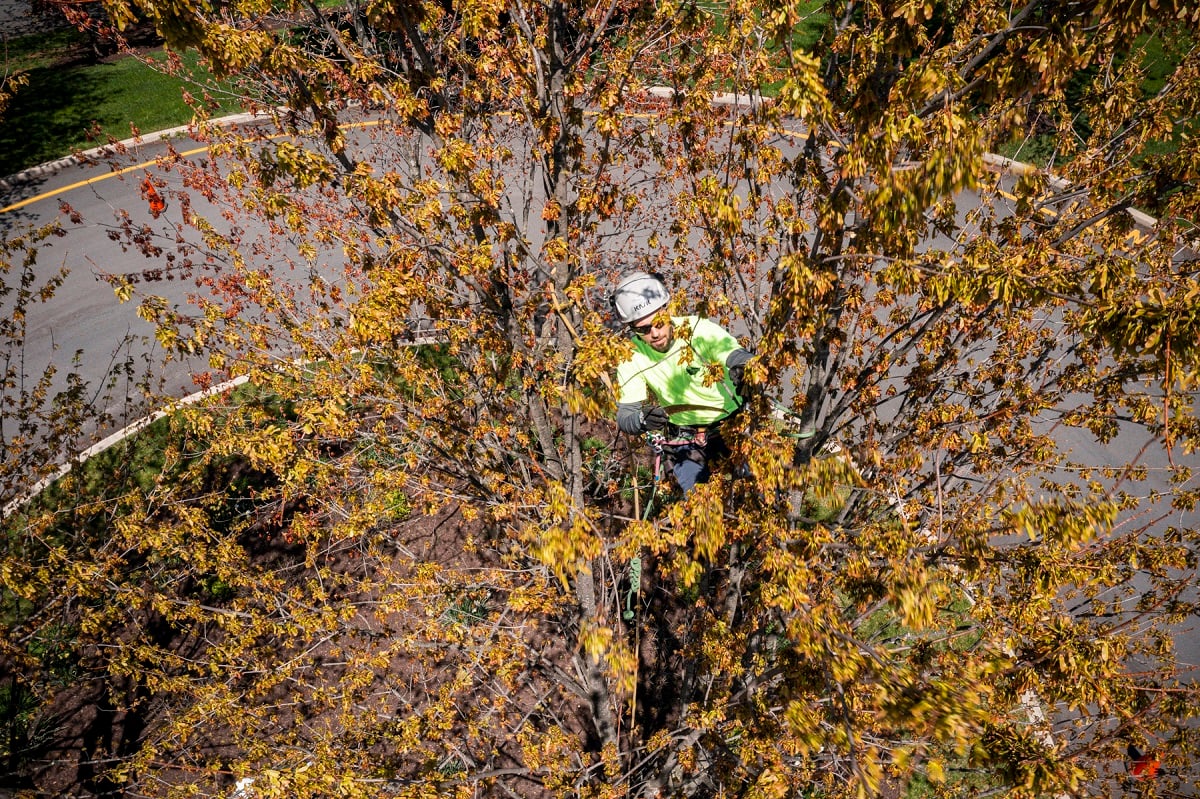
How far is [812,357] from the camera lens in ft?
13.5

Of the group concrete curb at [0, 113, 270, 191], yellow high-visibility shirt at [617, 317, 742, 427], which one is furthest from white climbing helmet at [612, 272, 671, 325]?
concrete curb at [0, 113, 270, 191]

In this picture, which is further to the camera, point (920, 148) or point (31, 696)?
point (31, 696)

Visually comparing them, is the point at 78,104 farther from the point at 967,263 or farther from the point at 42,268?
the point at 967,263

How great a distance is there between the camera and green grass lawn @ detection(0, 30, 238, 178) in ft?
48.7

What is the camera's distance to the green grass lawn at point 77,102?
1484 cm

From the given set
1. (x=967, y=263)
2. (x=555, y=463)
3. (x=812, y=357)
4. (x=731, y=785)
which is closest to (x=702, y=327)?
(x=812, y=357)

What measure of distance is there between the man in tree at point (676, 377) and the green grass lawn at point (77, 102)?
48.3 feet

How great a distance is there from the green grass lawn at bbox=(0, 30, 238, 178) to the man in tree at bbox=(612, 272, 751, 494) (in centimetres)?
1473

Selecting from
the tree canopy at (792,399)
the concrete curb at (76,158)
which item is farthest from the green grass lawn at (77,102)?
→ the tree canopy at (792,399)

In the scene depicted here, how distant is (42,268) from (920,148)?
14865mm

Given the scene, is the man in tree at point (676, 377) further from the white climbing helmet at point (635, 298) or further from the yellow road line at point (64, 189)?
the yellow road line at point (64, 189)

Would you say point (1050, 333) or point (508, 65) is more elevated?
point (508, 65)

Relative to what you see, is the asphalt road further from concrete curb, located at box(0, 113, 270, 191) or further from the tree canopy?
the tree canopy

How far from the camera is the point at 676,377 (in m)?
5.20
